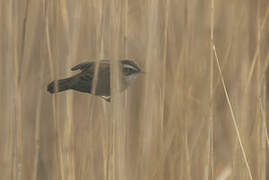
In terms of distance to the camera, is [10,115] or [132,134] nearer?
[10,115]

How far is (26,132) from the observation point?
5.66 ft

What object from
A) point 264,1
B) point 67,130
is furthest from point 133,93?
point 67,130

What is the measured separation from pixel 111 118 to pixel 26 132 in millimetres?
979

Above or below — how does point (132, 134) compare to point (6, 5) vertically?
below

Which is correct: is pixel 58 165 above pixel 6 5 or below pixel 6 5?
below

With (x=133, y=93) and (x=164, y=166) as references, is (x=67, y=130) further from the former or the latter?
(x=133, y=93)

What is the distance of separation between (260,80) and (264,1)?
9.6 inches

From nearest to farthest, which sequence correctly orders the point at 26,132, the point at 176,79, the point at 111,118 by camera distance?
the point at 111,118 < the point at 176,79 < the point at 26,132

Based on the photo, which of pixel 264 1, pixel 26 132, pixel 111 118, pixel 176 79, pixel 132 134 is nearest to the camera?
pixel 111 118

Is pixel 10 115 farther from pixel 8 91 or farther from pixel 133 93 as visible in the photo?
pixel 133 93

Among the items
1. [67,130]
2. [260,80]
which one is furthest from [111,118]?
[260,80]

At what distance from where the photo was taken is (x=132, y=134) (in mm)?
1527

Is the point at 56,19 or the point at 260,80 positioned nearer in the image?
the point at 56,19

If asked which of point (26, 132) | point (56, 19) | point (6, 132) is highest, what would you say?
point (56, 19)
